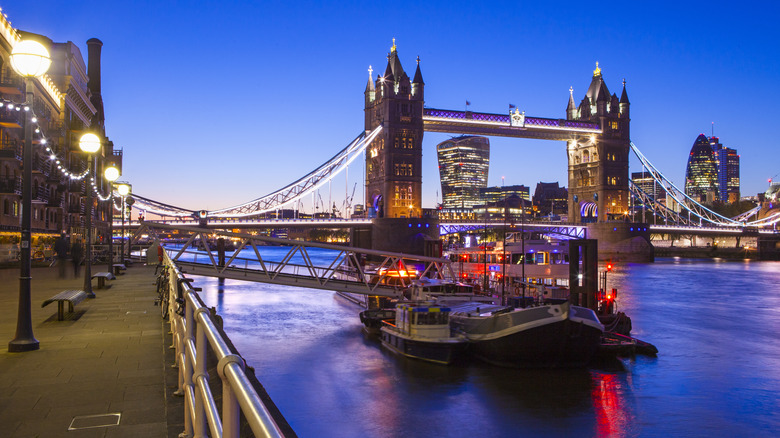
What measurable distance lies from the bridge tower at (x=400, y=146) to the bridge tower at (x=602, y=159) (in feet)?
111

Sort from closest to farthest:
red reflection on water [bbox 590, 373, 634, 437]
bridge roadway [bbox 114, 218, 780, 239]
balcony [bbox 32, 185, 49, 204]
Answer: red reflection on water [bbox 590, 373, 634, 437], balcony [bbox 32, 185, 49, 204], bridge roadway [bbox 114, 218, 780, 239]

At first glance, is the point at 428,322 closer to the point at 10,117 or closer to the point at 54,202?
the point at 10,117

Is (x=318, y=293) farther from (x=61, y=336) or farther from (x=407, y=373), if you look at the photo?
(x=61, y=336)

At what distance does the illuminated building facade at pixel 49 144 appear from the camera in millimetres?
35531

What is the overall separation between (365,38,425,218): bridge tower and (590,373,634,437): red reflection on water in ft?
219

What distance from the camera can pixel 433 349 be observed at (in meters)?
24.2

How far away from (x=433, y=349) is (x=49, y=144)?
34.5 m

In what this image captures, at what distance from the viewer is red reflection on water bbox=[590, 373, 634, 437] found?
1744 centimetres

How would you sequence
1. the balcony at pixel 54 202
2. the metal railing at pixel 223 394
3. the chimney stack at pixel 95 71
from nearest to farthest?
the metal railing at pixel 223 394 < the balcony at pixel 54 202 < the chimney stack at pixel 95 71

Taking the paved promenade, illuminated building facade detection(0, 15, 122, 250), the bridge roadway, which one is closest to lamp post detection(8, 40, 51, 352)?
the paved promenade

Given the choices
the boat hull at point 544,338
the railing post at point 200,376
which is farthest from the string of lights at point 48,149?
the railing post at point 200,376

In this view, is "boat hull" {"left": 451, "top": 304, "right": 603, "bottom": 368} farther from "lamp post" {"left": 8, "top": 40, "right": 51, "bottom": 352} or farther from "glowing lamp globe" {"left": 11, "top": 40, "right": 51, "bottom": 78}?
"glowing lamp globe" {"left": 11, "top": 40, "right": 51, "bottom": 78}

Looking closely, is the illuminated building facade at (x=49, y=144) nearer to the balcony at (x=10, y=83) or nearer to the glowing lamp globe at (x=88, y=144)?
the balcony at (x=10, y=83)

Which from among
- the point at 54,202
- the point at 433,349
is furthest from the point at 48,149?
the point at 433,349
